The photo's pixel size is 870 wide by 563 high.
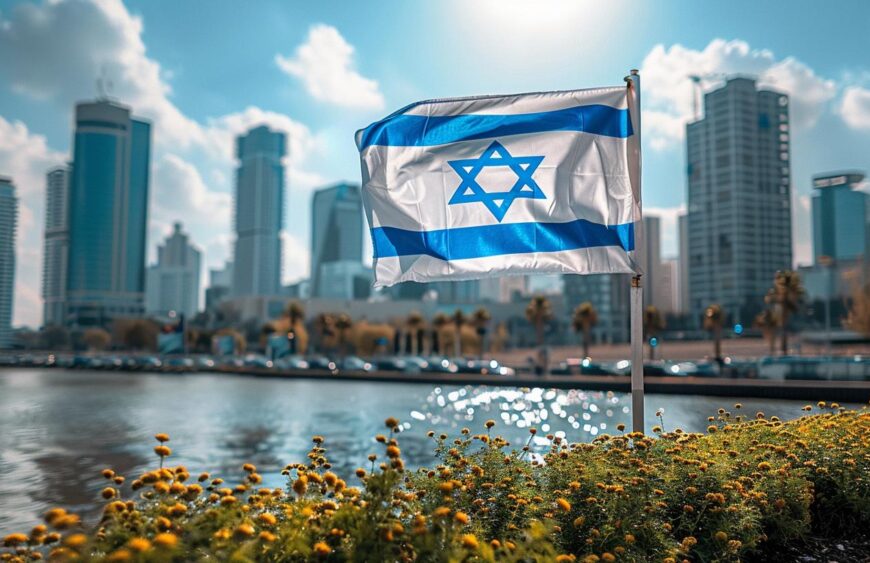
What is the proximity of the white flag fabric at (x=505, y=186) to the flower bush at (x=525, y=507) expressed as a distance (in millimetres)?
2023

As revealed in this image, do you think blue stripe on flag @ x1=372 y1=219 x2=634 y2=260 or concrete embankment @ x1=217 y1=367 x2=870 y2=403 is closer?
blue stripe on flag @ x1=372 y1=219 x2=634 y2=260

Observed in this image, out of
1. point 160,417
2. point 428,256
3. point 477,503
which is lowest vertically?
point 160,417

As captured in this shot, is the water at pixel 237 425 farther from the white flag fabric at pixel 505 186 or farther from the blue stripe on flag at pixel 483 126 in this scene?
the blue stripe on flag at pixel 483 126

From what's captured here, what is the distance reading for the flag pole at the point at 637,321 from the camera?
23.0 feet

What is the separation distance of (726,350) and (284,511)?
119064 millimetres

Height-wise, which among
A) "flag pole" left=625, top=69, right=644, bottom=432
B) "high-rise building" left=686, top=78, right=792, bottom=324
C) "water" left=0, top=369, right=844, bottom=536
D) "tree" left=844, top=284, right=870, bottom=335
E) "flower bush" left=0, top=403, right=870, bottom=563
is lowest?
"water" left=0, top=369, right=844, bottom=536

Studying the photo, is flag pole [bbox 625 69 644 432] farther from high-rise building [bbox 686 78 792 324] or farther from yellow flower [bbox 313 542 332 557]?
high-rise building [bbox 686 78 792 324]

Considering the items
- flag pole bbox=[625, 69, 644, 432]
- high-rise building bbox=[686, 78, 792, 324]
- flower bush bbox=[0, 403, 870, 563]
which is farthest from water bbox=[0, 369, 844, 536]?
high-rise building bbox=[686, 78, 792, 324]

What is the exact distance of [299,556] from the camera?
3.74 meters

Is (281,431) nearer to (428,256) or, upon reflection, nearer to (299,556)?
(428,256)

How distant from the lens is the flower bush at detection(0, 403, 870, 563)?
3.63m

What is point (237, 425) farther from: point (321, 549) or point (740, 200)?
point (740, 200)

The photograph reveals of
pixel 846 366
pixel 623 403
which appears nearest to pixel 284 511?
pixel 623 403

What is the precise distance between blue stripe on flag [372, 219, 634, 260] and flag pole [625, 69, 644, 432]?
228 mm
